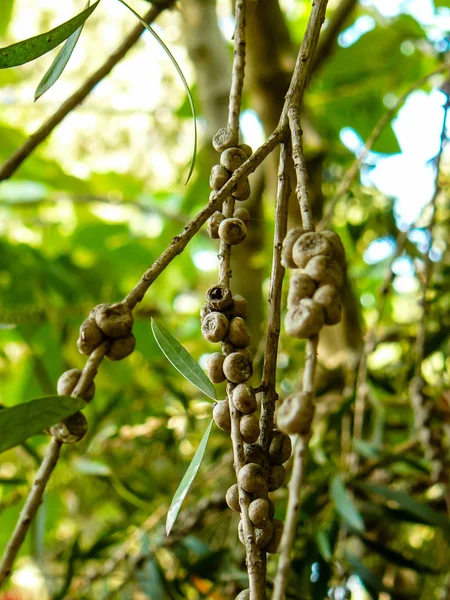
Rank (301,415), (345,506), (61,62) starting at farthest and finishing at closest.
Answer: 1. (345,506)
2. (61,62)
3. (301,415)

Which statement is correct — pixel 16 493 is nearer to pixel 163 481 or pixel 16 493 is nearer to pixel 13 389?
pixel 163 481

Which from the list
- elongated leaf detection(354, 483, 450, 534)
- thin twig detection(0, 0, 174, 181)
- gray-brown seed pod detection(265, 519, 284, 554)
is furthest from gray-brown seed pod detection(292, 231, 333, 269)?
elongated leaf detection(354, 483, 450, 534)

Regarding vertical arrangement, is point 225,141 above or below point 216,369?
above

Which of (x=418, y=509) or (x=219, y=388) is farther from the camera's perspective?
(x=219, y=388)

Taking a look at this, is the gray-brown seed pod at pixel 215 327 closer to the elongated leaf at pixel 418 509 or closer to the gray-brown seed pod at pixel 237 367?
the gray-brown seed pod at pixel 237 367

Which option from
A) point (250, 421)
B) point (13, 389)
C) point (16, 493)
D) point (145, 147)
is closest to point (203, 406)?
point (16, 493)

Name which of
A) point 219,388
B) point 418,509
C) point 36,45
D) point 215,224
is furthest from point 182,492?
point 219,388

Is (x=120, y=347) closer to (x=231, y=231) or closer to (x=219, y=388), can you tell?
(x=231, y=231)
